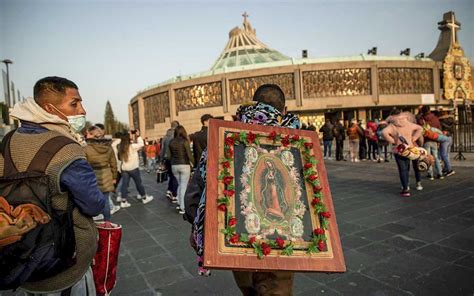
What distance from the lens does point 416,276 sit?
3.21m

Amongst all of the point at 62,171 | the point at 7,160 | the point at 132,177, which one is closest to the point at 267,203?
the point at 62,171

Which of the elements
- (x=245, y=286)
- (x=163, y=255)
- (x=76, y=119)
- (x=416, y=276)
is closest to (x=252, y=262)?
(x=245, y=286)

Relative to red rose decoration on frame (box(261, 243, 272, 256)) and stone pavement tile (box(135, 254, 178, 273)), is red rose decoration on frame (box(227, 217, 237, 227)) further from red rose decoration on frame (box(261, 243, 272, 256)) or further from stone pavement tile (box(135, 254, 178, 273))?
stone pavement tile (box(135, 254, 178, 273))

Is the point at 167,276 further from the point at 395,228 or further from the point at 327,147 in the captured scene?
the point at 327,147

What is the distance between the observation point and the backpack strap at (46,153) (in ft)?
5.36

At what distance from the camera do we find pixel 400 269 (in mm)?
3395

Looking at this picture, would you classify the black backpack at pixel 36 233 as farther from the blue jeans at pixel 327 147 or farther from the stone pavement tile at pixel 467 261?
the blue jeans at pixel 327 147

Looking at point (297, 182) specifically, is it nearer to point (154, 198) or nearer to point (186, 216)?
point (186, 216)

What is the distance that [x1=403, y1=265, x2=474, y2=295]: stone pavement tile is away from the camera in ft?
9.45

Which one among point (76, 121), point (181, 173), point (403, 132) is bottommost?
point (181, 173)

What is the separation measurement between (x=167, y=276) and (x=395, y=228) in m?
3.45

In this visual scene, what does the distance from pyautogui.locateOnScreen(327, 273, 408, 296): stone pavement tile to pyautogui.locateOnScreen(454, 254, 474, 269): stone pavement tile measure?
1.04 meters

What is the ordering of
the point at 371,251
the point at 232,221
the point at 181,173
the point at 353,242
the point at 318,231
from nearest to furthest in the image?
the point at 232,221
the point at 318,231
the point at 371,251
the point at 353,242
the point at 181,173

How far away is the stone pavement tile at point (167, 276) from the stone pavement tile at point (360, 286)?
5.31 ft
